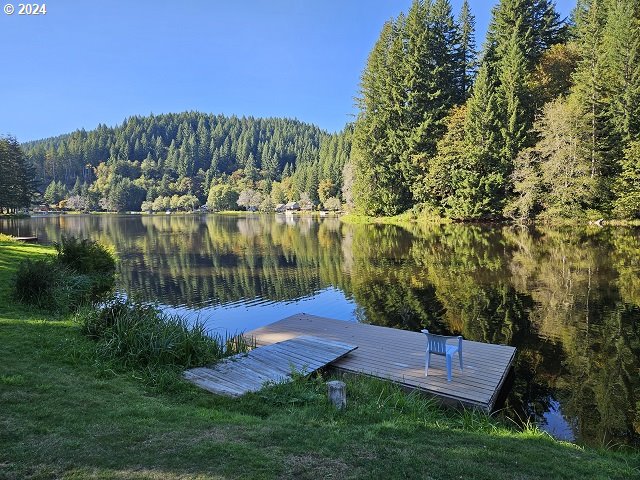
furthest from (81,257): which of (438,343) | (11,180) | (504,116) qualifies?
(11,180)

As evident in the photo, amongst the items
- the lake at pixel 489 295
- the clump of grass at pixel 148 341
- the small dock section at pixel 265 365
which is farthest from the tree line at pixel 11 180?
the small dock section at pixel 265 365

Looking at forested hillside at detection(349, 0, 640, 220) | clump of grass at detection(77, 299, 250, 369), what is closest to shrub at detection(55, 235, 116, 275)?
clump of grass at detection(77, 299, 250, 369)

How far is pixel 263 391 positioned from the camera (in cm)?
640

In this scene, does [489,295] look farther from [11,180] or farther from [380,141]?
[11,180]

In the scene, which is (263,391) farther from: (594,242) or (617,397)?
(594,242)

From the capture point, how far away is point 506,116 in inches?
1658

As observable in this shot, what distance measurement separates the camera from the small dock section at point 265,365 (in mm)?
6693

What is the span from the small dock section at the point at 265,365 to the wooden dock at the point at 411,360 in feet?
1.43

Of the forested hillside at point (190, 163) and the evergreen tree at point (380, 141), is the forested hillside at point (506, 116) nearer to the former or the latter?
the evergreen tree at point (380, 141)

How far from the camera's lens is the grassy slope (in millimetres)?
3822

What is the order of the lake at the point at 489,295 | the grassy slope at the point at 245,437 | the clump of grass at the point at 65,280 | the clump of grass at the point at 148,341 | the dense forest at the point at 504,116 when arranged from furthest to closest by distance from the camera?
the dense forest at the point at 504,116 < the clump of grass at the point at 65,280 < the lake at the point at 489,295 < the clump of grass at the point at 148,341 < the grassy slope at the point at 245,437

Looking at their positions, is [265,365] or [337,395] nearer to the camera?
[337,395]

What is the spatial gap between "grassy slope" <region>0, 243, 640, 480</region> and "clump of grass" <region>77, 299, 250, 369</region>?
69 centimetres

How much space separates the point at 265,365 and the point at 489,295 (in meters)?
9.80
